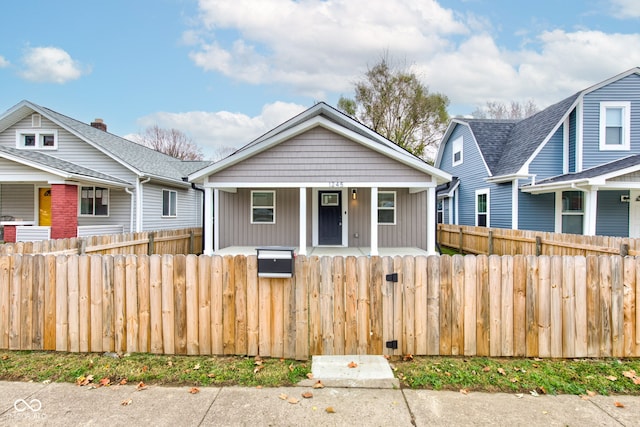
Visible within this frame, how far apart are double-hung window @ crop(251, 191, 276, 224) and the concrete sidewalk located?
9.54 meters

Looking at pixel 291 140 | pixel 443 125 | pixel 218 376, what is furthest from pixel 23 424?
pixel 443 125

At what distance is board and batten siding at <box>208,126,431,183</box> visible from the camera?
408 inches

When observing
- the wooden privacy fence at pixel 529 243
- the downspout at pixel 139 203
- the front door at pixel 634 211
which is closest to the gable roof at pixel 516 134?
the wooden privacy fence at pixel 529 243

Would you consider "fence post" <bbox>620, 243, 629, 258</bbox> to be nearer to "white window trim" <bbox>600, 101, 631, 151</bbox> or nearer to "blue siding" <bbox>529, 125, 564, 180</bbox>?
"blue siding" <bbox>529, 125, 564, 180</bbox>

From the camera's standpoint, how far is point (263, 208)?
41.7ft

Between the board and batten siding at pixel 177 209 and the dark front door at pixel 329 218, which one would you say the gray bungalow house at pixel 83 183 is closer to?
the board and batten siding at pixel 177 209

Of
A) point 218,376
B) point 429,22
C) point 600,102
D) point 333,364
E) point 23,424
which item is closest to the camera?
point 23,424

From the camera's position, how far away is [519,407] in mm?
2926

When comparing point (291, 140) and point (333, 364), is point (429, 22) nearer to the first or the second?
point (291, 140)

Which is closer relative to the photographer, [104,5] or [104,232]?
[104,5]

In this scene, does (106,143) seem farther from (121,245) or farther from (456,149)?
(456,149)

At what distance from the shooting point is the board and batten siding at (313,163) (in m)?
10.4

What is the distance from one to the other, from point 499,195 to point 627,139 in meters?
4.74

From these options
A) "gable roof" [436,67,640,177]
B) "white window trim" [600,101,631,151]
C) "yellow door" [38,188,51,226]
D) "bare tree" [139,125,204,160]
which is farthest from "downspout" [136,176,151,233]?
"bare tree" [139,125,204,160]
